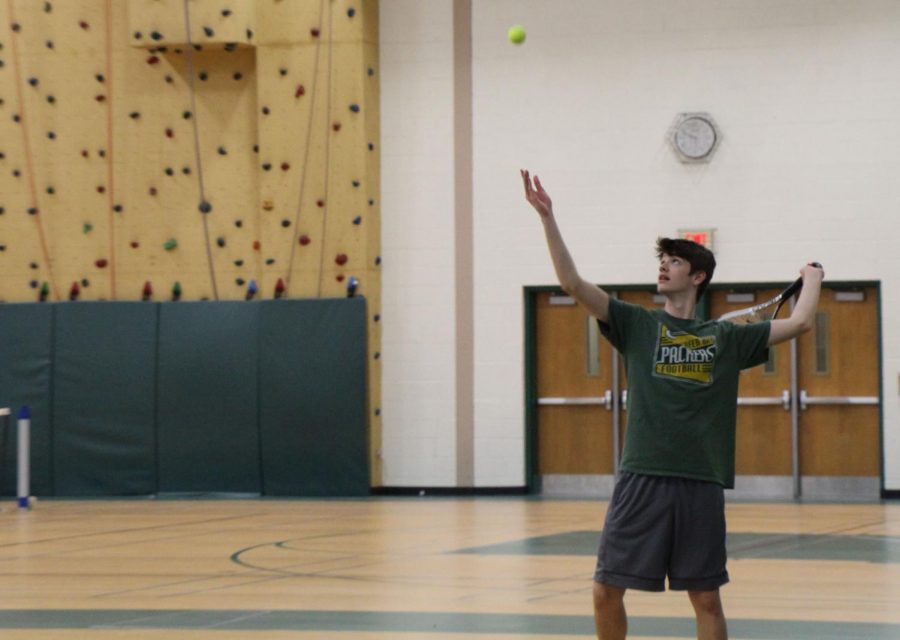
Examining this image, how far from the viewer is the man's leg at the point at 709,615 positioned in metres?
5.22

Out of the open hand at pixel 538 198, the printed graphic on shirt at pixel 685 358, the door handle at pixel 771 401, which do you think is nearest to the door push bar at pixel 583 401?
the door handle at pixel 771 401

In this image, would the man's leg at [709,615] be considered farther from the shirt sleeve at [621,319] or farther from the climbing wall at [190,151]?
the climbing wall at [190,151]

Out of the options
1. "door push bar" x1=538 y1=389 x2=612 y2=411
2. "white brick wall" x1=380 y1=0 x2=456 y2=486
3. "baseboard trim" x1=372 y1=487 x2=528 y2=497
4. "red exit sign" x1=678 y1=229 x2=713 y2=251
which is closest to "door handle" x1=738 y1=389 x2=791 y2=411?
"door push bar" x1=538 y1=389 x2=612 y2=411

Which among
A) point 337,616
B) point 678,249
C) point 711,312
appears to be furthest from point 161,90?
point 678,249

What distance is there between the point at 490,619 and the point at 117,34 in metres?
12.6

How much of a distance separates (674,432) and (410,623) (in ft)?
9.43

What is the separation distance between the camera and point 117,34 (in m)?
18.5

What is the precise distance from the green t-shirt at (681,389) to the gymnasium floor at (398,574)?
2.17 m

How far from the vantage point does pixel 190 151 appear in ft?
60.0

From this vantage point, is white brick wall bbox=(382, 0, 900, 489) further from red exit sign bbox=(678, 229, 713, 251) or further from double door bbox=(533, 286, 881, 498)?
double door bbox=(533, 286, 881, 498)

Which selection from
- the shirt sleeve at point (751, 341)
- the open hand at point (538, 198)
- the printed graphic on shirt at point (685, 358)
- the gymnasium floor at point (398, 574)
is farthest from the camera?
the gymnasium floor at point (398, 574)

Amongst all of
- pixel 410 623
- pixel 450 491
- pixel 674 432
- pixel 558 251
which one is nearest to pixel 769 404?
pixel 450 491

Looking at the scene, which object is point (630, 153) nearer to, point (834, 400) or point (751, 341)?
point (834, 400)

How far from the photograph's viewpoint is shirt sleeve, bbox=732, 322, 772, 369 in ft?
17.9
